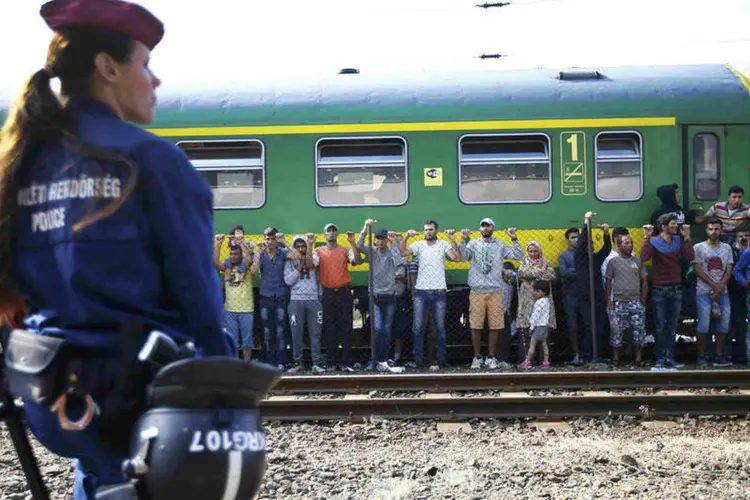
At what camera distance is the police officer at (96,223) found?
200 centimetres

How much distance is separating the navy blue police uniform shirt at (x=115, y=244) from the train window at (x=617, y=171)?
11232 mm

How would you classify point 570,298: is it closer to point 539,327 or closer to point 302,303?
point 539,327

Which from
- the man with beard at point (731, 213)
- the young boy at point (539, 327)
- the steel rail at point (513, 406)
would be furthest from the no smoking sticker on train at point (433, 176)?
the steel rail at point (513, 406)

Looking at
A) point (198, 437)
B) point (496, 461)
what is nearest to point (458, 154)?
point (496, 461)

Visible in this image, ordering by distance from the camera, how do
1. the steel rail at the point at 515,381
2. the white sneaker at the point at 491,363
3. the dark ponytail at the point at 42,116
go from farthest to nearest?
the white sneaker at the point at 491,363 < the steel rail at the point at 515,381 < the dark ponytail at the point at 42,116

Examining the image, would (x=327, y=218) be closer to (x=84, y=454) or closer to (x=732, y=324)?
(x=732, y=324)

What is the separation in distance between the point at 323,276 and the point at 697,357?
16.3 feet

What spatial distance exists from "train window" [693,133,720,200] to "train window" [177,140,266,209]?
5864 millimetres

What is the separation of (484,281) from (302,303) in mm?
2336

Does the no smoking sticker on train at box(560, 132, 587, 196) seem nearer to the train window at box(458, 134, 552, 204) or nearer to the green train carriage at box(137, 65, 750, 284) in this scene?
the green train carriage at box(137, 65, 750, 284)

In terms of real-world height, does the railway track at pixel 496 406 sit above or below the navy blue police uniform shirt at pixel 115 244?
below

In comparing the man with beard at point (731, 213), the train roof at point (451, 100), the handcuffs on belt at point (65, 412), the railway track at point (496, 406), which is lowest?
the railway track at point (496, 406)

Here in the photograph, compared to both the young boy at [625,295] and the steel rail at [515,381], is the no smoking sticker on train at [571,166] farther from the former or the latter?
the steel rail at [515,381]

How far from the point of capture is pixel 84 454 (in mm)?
2033
